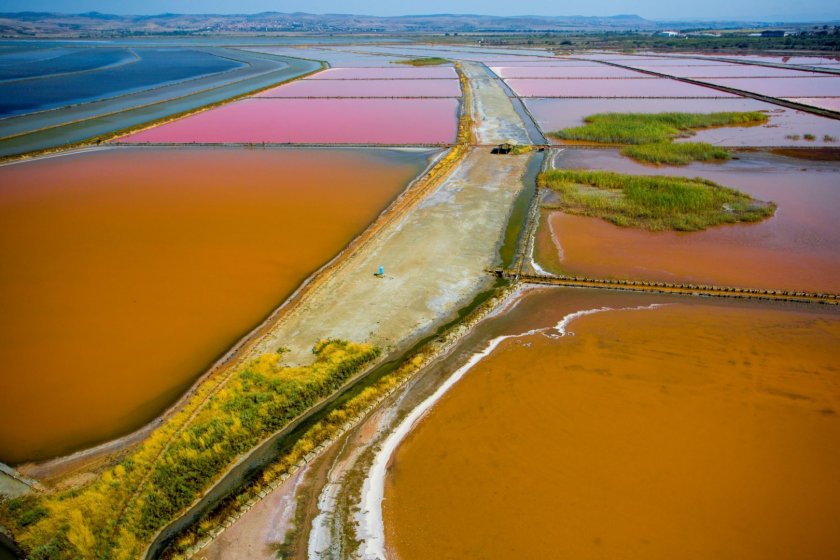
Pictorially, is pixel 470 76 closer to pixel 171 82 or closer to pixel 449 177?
pixel 171 82

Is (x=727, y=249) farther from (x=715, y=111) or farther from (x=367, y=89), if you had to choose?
(x=367, y=89)

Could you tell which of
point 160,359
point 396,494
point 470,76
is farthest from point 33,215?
point 470,76

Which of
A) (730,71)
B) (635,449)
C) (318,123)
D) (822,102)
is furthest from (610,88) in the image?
(635,449)

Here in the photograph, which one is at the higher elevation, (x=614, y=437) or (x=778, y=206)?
(x=778, y=206)

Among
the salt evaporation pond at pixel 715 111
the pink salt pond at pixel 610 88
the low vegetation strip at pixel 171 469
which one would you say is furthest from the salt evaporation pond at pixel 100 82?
the low vegetation strip at pixel 171 469

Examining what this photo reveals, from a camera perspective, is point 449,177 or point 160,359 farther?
point 449,177

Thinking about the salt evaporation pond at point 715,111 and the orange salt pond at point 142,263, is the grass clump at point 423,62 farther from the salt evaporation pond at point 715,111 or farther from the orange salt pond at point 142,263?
the orange salt pond at point 142,263
